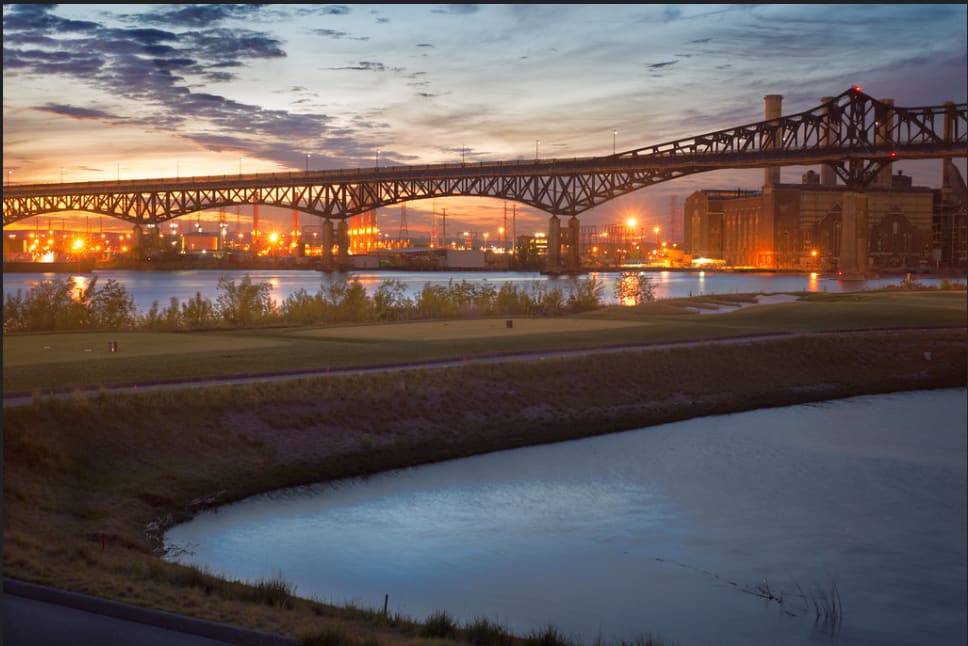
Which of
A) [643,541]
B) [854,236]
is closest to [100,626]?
[643,541]

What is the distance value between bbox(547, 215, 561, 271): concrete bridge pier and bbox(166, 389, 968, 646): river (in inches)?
3882

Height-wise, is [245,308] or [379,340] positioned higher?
[245,308]

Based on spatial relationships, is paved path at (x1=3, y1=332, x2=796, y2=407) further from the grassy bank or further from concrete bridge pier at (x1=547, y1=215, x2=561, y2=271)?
concrete bridge pier at (x1=547, y1=215, x2=561, y2=271)

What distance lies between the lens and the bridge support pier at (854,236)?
101250 millimetres

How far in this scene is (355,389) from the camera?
2155 cm

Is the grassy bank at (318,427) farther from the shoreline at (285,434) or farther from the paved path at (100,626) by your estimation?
the paved path at (100,626)

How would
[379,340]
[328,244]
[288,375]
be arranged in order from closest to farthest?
[288,375] → [379,340] → [328,244]

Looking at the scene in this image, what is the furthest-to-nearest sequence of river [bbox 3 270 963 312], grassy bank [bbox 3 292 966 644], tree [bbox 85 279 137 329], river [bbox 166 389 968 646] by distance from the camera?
river [bbox 3 270 963 312], tree [bbox 85 279 137 329], river [bbox 166 389 968 646], grassy bank [bbox 3 292 966 644]

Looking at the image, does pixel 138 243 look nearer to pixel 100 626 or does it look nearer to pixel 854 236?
pixel 854 236

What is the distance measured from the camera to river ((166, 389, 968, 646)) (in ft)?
39.7

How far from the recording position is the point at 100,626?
28.5 feet

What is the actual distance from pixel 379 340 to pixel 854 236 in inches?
3336

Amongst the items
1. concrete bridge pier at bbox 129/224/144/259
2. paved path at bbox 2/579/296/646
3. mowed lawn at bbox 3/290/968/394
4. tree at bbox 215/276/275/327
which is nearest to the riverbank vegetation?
tree at bbox 215/276/275/327

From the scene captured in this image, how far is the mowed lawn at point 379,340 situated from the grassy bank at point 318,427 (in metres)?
0.39
